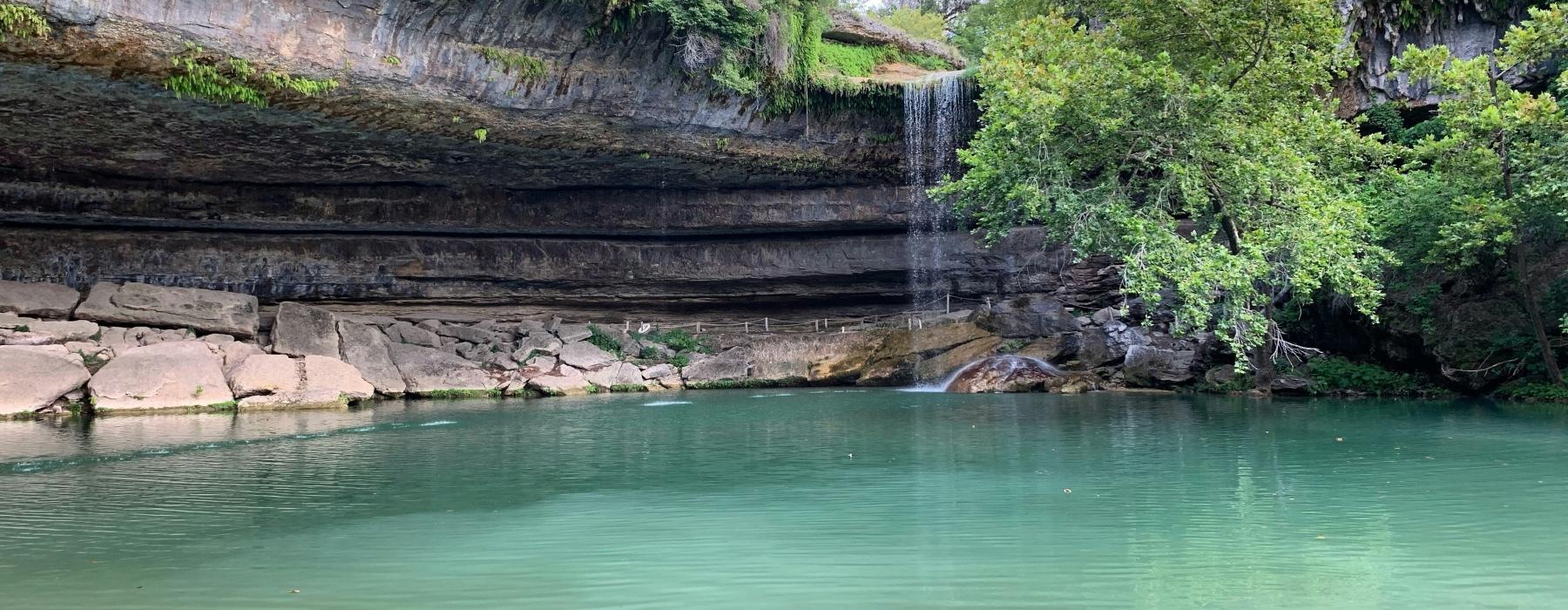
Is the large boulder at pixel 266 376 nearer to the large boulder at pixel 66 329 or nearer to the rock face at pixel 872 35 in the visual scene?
the large boulder at pixel 66 329

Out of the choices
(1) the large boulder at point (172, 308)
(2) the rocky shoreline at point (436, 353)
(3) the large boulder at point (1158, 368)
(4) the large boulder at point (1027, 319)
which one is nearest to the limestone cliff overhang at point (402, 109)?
(1) the large boulder at point (172, 308)

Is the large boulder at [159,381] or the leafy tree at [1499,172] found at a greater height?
the leafy tree at [1499,172]

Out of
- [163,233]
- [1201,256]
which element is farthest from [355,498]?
[163,233]

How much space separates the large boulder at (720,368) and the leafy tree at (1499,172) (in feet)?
45.5

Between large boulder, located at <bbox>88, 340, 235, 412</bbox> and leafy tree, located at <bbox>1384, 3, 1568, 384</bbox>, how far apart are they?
1874 cm

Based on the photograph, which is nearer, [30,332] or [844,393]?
[30,332]

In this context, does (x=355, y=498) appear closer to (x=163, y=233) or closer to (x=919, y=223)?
(x=163, y=233)

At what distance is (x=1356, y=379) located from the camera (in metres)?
16.0

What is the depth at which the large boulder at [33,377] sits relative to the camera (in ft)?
50.6

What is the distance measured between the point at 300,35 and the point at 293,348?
26.6ft

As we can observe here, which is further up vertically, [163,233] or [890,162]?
[890,162]

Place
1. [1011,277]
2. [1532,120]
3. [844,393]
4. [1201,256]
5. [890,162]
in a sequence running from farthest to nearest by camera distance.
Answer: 1. [1011,277]
2. [890,162]
3. [844,393]
4. [1201,256]
5. [1532,120]

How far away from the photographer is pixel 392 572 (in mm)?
4910

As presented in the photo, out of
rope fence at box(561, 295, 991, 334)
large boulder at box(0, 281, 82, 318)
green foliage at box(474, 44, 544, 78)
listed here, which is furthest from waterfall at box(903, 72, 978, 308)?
large boulder at box(0, 281, 82, 318)
